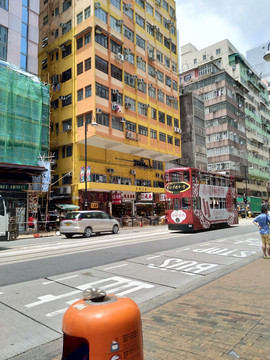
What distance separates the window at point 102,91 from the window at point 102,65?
6.51 ft

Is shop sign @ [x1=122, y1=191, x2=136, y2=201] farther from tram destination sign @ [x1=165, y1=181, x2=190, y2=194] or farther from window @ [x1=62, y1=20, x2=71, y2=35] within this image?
window @ [x1=62, y1=20, x2=71, y2=35]

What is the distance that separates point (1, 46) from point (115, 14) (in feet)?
50.0

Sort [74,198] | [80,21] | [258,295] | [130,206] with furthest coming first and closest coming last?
[130,206] → [80,21] → [74,198] → [258,295]

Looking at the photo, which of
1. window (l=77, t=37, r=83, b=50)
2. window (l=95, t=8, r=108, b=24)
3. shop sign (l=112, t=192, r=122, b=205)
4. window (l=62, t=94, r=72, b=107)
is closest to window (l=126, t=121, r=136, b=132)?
window (l=62, t=94, r=72, b=107)

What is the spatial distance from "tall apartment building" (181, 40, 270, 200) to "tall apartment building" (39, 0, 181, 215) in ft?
57.2

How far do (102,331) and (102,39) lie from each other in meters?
36.4

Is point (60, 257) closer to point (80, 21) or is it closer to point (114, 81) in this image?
point (114, 81)

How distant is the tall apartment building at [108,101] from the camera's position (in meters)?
32.3

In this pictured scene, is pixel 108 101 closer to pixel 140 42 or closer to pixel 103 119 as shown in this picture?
pixel 103 119

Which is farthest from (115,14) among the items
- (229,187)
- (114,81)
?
(229,187)

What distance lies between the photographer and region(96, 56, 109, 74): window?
3261cm

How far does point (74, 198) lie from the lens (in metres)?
31.5

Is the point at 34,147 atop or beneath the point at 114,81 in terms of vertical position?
beneath

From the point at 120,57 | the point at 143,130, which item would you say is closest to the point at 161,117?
the point at 143,130
